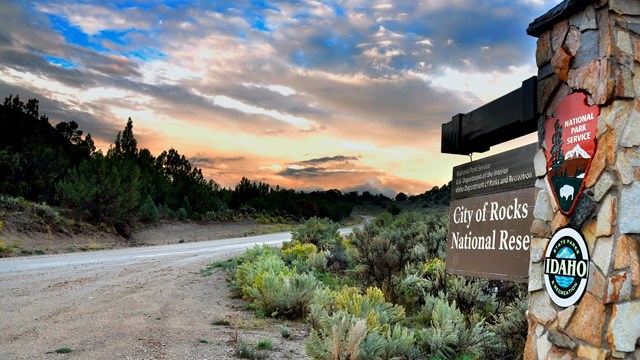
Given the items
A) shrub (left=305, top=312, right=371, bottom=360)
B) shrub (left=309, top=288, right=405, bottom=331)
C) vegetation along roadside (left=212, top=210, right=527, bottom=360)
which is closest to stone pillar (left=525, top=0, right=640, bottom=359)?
shrub (left=305, top=312, right=371, bottom=360)

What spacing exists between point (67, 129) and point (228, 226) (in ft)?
76.1

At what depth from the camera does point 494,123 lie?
15.1ft

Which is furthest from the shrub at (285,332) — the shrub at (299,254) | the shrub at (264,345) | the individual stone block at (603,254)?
the shrub at (299,254)

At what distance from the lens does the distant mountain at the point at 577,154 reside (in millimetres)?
3463

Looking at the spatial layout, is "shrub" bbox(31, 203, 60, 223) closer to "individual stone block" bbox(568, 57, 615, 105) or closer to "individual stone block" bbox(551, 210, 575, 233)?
"individual stone block" bbox(551, 210, 575, 233)

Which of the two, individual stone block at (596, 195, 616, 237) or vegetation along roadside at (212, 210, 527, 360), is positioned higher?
individual stone block at (596, 195, 616, 237)

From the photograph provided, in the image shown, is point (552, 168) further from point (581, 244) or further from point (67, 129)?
point (67, 129)

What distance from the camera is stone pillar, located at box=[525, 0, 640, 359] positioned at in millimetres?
3158

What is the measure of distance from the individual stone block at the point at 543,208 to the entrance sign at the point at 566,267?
18cm

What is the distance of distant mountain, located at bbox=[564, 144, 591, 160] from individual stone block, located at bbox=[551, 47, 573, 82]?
48cm

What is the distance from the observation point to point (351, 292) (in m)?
8.30

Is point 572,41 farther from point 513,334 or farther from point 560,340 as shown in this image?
point 513,334

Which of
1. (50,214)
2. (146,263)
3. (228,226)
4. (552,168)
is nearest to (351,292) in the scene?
(552,168)

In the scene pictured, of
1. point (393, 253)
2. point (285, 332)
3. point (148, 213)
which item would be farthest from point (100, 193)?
point (285, 332)
